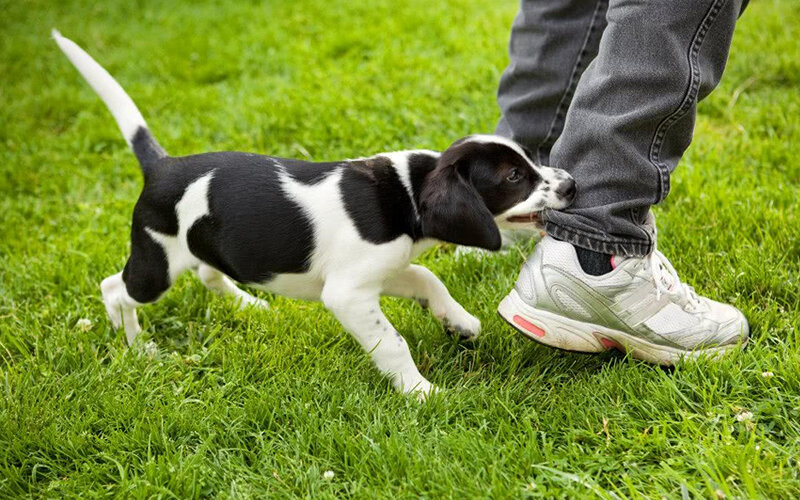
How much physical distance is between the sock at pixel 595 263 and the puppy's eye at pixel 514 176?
0.29 m

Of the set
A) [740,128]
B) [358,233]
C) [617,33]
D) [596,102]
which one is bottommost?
[740,128]

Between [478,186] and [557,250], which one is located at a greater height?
[478,186]

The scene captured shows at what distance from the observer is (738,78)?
461 centimetres

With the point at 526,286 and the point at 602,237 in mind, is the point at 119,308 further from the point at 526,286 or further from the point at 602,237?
the point at 602,237

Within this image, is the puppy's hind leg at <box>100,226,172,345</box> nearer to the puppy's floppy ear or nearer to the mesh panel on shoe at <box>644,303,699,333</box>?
the puppy's floppy ear

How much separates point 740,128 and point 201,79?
12.1ft

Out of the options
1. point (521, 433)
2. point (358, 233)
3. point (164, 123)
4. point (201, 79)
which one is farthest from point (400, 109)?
point (521, 433)

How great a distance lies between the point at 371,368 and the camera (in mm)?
2602

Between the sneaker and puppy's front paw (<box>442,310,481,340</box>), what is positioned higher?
the sneaker

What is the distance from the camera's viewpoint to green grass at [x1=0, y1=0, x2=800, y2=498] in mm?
2064

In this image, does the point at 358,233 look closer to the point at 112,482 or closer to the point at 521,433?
the point at 521,433

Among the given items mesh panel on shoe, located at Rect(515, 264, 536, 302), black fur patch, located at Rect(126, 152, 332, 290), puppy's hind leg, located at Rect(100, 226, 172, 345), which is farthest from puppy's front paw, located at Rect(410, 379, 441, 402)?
puppy's hind leg, located at Rect(100, 226, 172, 345)

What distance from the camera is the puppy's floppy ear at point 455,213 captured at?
227 centimetres

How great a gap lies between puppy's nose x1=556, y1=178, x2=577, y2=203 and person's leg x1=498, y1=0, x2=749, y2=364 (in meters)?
0.03
